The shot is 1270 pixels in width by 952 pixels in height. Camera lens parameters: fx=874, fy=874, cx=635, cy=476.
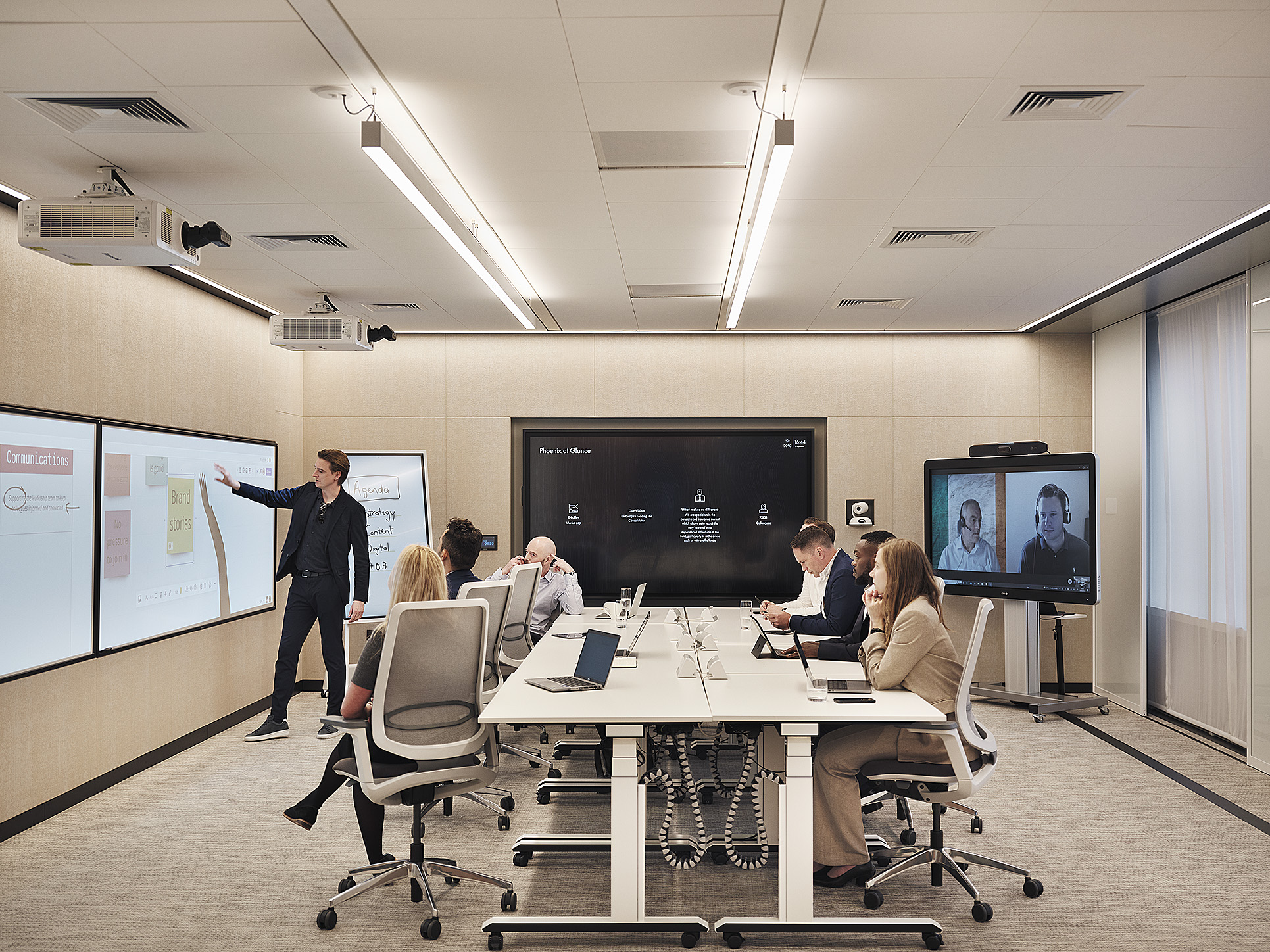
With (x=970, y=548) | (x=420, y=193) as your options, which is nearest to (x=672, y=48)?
(x=420, y=193)

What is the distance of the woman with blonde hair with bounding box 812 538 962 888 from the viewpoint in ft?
11.0

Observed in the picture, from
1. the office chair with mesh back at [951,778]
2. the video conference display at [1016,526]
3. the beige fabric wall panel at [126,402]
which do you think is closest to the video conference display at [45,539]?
the beige fabric wall panel at [126,402]

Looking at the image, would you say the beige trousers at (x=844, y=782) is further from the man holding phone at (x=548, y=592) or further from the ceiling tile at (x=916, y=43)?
the man holding phone at (x=548, y=592)

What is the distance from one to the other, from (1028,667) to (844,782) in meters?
3.85

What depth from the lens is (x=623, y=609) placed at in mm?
5586

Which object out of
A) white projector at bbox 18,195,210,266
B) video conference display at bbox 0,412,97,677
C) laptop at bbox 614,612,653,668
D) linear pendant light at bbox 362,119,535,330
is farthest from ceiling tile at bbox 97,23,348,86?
laptop at bbox 614,612,653,668

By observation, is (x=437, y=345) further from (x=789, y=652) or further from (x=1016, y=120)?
(x=1016, y=120)

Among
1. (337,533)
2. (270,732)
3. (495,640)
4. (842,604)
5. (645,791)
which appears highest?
(337,533)

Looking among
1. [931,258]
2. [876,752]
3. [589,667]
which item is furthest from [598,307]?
[876,752]

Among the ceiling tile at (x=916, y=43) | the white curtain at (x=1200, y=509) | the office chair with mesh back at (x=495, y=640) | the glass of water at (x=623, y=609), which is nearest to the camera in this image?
the ceiling tile at (x=916, y=43)

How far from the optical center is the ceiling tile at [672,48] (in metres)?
2.65

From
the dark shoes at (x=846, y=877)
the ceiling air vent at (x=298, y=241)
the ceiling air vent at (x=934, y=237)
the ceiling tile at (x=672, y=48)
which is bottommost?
the dark shoes at (x=846, y=877)

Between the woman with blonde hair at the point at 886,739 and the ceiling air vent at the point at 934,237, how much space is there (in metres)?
2.06

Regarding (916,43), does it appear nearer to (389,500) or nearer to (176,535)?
(176,535)
